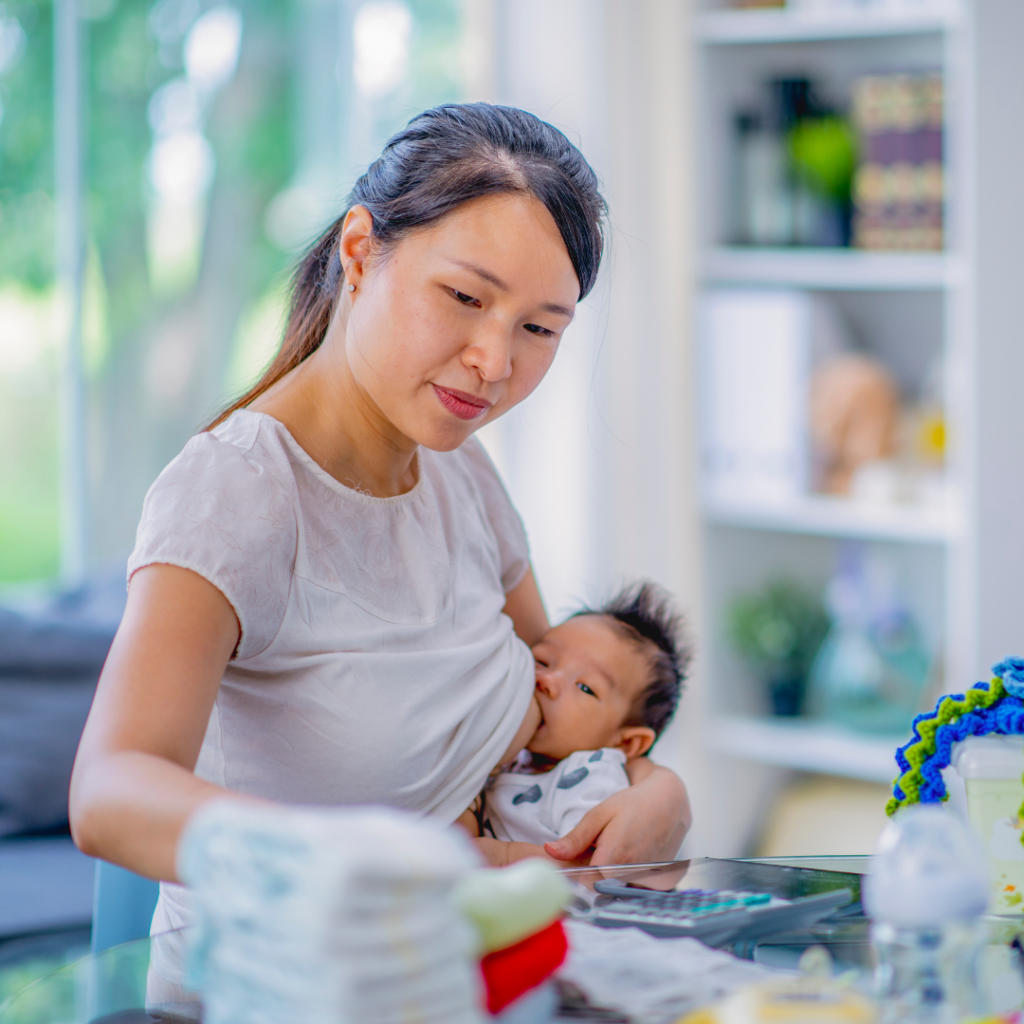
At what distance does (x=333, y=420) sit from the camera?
118 centimetres

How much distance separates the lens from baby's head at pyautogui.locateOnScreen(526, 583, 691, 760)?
4.46 ft

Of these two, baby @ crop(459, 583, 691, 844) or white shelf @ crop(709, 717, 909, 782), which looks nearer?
baby @ crop(459, 583, 691, 844)

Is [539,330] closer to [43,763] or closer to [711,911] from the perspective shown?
[711,911]

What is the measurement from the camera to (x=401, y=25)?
2973 millimetres

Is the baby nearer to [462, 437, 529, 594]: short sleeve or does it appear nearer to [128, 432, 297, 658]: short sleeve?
[462, 437, 529, 594]: short sleeve

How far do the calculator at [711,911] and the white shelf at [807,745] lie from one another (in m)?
1.65

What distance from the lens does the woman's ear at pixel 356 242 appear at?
3.72 feet

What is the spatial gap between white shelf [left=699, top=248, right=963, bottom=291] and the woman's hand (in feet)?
4.66

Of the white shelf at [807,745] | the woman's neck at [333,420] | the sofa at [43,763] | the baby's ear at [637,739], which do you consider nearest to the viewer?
the woman's neck at [333,420]

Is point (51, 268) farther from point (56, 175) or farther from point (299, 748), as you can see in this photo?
point (299, 748)

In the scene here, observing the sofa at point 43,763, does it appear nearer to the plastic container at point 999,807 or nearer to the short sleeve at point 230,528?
the short sleeve at point 230,528

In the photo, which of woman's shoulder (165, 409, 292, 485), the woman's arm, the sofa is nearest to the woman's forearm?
the woman's arm

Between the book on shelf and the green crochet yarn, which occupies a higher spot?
the book on shelf

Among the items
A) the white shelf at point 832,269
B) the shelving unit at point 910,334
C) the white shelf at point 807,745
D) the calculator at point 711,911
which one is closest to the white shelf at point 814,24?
the shelving unit at point 910,334
